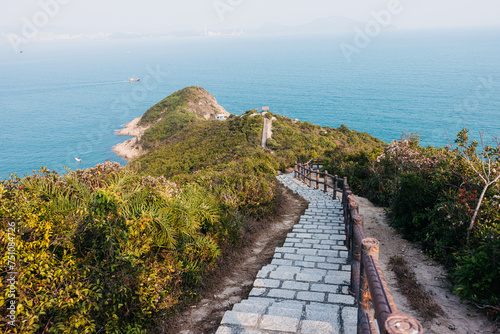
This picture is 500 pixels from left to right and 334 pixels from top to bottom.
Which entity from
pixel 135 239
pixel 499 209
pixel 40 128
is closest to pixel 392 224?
→ pixel 499 209

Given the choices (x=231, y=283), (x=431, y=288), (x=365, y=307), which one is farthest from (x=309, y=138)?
(x=365, y=307)

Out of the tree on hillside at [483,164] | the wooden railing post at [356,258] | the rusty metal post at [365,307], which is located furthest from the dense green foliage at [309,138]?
the rusty metal post at [365,307]

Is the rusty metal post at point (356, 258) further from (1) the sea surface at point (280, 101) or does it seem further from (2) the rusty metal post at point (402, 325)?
(1) the sea surface at point (280, 101)

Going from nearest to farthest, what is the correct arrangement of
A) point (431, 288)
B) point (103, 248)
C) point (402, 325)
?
point (402, 325) → point (103, 248) → point (431, 288)

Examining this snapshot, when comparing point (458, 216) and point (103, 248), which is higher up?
point (458, 216)

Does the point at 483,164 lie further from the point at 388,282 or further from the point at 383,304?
the point at 383,304

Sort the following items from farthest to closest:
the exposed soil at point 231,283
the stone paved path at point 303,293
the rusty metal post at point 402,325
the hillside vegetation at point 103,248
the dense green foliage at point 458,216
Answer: the dense green foliage at point 458,216
the exposed soil at point 231,283
the stone paved path at point 303,293
the hillside vegetation at point 103,248
the rusty metal post at point 402,325
